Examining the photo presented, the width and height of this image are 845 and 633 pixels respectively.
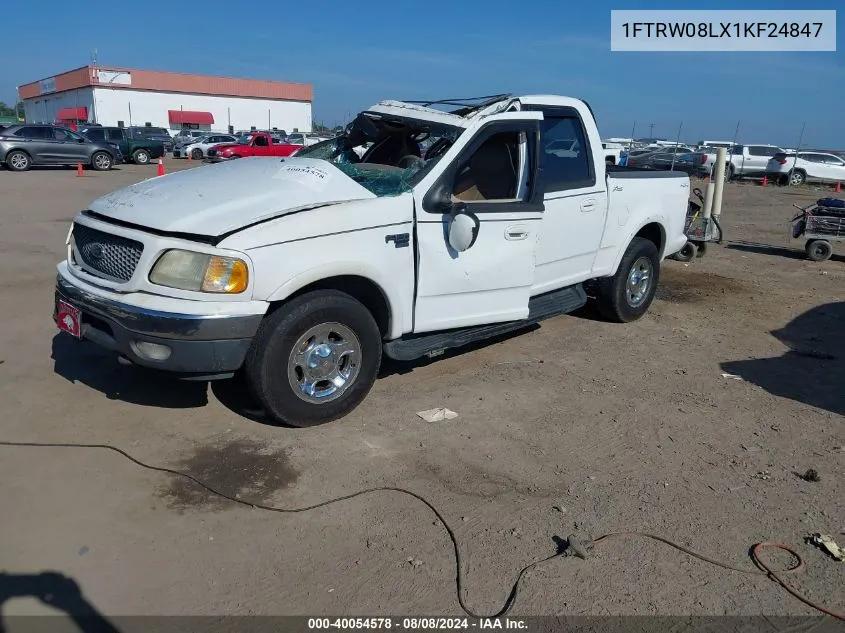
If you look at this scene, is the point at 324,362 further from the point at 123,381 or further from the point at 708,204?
the point at 708,204

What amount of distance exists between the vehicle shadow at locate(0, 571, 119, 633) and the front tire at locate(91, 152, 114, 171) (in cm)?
2684

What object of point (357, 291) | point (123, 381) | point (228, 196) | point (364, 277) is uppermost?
point (228, 196)

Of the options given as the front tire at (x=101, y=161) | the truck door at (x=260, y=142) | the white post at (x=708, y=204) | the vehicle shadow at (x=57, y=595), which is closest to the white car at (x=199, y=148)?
Result: the truck door at (x=260, y=142)

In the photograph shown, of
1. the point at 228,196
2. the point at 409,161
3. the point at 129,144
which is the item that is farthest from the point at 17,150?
the point at 228,196

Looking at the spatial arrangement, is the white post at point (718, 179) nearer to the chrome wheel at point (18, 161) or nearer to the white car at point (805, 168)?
the chrome wheel at point (18, 161)

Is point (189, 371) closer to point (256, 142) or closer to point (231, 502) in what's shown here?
point (231, 502)

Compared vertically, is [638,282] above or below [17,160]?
below

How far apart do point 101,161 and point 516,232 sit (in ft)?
84.6

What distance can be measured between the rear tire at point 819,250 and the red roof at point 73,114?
72.1 metres

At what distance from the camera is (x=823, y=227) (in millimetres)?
11047

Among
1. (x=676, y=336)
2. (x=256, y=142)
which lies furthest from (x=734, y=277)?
(x=256, y=142)

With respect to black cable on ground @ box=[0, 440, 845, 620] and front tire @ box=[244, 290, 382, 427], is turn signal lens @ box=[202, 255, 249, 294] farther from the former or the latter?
black cable on ground @ box=[0, 440, 845, 620]

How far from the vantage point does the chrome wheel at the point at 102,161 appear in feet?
87.9

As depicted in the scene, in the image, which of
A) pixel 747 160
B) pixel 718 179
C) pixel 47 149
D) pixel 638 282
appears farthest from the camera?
pixel 747 160
